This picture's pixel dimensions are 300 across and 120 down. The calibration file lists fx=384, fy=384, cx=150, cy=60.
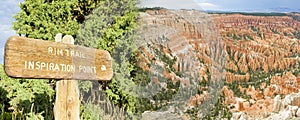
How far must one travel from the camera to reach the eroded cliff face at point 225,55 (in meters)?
3.80

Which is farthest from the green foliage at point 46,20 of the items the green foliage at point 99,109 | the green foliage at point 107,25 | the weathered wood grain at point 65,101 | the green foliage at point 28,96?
the weathered wood grain at point 65,101

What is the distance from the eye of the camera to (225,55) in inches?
180

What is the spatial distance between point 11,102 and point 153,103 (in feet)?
4.59

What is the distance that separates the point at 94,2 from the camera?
159 inches

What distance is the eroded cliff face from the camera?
380cm

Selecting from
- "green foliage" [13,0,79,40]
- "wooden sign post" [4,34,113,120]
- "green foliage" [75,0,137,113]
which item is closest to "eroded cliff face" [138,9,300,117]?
"green foliage" [75,0,137,113]

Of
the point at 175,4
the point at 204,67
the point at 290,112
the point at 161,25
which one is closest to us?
the point at 175,4

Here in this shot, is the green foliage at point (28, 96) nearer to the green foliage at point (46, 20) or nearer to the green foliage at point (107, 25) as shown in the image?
the green foliage at point (46, 20)

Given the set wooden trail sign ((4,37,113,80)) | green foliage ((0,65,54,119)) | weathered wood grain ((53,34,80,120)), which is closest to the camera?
wooden trail sign ((4,37,113,80))

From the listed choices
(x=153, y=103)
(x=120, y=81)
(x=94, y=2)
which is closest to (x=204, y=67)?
(x=153, y=103)

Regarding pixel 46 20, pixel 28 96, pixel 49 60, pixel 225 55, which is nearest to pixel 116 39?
pixel 46 20

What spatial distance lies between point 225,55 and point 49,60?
2930 mm

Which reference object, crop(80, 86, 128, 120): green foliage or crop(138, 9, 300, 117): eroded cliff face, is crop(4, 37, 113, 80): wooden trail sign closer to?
crop(80, 86, 128, 120): green foliage

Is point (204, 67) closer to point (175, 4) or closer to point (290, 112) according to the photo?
point (175, 4)
